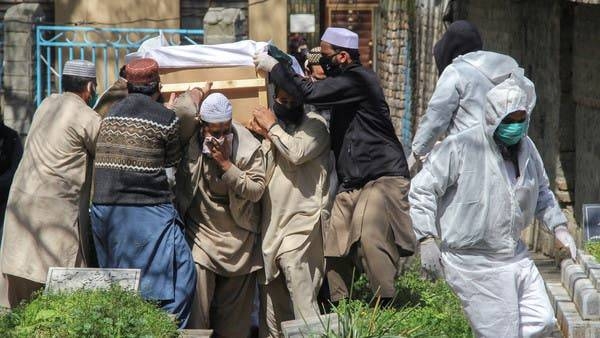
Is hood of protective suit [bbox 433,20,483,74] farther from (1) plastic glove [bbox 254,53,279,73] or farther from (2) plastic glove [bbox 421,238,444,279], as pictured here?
(2) plastic glove [bbox 421,238,444,279]

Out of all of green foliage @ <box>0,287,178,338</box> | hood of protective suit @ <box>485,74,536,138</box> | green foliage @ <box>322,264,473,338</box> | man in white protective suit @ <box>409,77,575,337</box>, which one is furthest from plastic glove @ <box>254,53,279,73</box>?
hood of protective suit @ <box>485,74,536,138</box>

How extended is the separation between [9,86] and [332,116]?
7.41 metres

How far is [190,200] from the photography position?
8352mm

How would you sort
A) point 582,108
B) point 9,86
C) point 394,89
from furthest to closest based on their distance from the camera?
point 394,89 → point 9,86 → point 582,108

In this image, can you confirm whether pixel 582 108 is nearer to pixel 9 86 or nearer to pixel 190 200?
pixel 190 200

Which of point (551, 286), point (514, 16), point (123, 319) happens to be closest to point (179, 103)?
point (123, 319)

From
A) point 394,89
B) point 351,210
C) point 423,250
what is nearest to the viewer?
point 423,250

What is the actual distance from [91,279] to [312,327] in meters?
1.23

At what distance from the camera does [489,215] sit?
273 inches

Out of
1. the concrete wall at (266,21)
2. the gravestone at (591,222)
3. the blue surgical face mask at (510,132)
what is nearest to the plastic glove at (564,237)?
the blue surgical face mask at (510,132)

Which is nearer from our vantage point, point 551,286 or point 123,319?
point 123,319

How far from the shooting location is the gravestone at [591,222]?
8398 millimetres

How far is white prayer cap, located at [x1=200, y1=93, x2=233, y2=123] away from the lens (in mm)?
8055

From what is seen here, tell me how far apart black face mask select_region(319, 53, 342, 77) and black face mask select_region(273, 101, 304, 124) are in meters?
0.27
